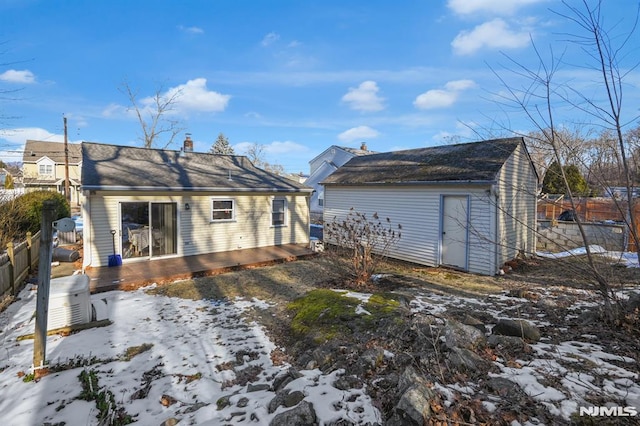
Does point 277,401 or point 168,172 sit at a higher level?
point 168,172

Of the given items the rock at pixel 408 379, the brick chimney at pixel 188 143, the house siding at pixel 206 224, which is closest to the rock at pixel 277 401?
the rock at pixel 408 379

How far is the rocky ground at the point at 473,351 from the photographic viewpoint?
2.41 meters

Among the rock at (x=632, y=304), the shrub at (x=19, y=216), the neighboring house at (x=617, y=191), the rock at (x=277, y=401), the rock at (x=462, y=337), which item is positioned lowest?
the rock at (x=277, y=401)

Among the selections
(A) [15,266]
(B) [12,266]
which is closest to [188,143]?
(A) [15,266]

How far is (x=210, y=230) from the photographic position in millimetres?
11688

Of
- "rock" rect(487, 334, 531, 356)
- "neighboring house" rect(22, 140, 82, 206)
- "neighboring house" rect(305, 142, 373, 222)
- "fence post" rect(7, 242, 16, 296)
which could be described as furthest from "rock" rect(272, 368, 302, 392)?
"neighboring house" rect(22, 140, 82, 206)

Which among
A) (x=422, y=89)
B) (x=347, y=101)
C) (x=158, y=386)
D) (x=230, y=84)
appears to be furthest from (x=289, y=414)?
(x=347, y=101)

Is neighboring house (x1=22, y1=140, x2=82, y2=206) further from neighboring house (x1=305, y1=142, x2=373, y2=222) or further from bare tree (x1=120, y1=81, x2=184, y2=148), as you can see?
neighboring house (x1=305, y1=142, x2=373, y2=222)

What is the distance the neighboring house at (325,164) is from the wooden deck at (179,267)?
13.7m

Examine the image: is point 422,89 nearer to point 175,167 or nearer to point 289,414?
point 175,167

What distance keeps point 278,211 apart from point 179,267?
494 centimetres

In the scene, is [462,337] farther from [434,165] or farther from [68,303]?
[434,165]

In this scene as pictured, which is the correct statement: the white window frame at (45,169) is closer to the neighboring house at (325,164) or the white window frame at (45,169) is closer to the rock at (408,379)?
the neighboring house at (325,164)

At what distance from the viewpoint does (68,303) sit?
17.3 ft
